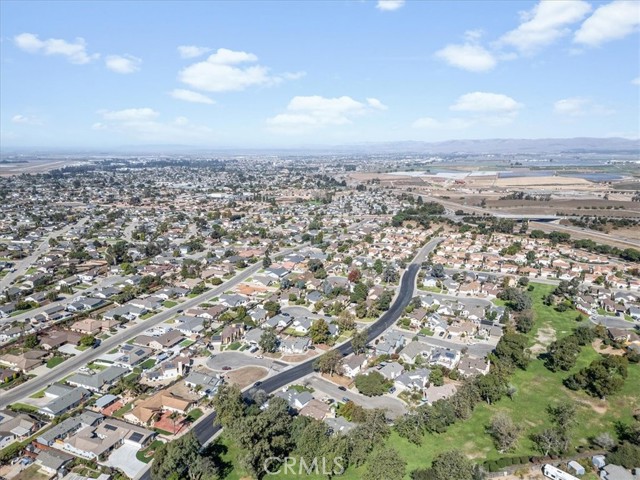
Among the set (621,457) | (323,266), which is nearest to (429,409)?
(621,457)

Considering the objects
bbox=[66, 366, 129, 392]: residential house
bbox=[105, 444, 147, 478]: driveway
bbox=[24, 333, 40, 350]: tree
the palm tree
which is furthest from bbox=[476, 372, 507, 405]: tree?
bbox=[24, 333, 40, 350]: tree

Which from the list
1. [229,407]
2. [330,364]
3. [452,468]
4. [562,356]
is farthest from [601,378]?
[229,407]

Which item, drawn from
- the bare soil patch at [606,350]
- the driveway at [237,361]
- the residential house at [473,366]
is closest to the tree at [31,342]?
the driveway at [237,361]

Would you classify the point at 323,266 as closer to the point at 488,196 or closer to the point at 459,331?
the point at 459,331

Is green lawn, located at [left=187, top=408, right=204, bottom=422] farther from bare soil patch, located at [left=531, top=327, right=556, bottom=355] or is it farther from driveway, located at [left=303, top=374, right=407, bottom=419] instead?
bare soil patch, located at [left=531, top=327, right=556, bottom=355]

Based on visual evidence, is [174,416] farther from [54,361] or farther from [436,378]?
[436,378]

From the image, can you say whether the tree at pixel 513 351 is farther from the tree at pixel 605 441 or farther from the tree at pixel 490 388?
the tree at pixel 605 441
